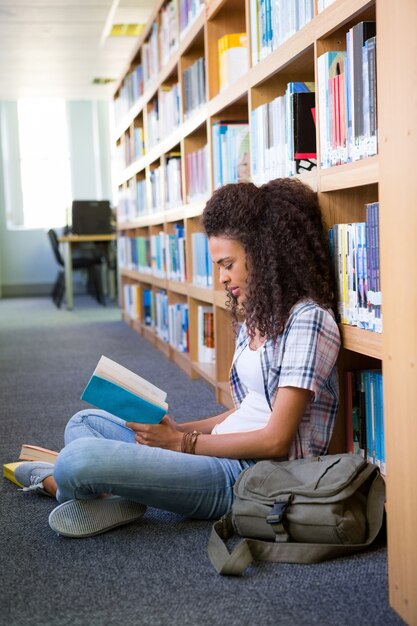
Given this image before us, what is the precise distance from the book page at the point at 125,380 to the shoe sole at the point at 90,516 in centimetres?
28

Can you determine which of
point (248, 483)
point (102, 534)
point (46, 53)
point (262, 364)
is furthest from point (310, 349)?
point (46, 53)

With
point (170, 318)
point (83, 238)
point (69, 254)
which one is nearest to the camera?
point (170, 318)

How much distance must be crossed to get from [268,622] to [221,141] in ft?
7.14

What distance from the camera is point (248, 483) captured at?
1691mm

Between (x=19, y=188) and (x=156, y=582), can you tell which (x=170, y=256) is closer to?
(x=156, y=582)

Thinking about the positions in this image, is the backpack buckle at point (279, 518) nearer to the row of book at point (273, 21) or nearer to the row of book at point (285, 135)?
the row of book at point (285, 135)

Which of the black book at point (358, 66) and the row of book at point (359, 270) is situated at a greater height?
the black book at point (358, 66)

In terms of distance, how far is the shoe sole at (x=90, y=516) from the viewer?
185cm

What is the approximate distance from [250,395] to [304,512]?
0.39 metres

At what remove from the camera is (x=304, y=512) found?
1604mm

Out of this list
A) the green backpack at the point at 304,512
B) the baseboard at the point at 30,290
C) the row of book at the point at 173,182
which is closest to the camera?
the green backpack at the point at 304,512

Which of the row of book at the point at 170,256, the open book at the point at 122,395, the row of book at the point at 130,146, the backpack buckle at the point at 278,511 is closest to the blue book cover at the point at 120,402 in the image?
the open book at the point at 122,395

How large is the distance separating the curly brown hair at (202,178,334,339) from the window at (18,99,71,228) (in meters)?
8.46

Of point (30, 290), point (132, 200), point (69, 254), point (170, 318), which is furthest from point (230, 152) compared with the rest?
point (30, 290)
